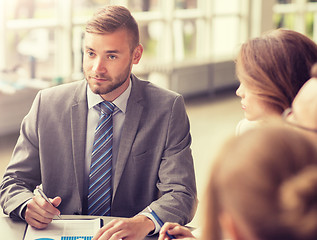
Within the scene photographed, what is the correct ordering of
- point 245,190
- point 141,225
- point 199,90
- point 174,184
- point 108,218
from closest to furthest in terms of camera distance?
point 245,190 < point 141,225 < point 108,218 < point 174,184 < point 199,90

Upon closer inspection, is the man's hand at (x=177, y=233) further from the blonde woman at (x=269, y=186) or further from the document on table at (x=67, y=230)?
the blonde woman at (x=269, y=186)

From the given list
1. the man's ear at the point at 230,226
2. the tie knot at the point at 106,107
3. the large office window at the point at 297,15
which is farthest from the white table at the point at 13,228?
the large office window at the point at 297,15

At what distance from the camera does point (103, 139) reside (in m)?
1.94

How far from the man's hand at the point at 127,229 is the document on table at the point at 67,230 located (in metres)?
0.08

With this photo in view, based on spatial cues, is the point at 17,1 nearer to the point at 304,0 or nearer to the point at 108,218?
the point at 108,218

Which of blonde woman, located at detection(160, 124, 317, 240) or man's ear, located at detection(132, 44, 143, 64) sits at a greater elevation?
blonde woman, located at detection(160, 124, 317, 240)

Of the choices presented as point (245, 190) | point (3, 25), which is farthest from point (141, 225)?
point (3, 25)

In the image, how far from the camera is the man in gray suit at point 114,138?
75.5 inches

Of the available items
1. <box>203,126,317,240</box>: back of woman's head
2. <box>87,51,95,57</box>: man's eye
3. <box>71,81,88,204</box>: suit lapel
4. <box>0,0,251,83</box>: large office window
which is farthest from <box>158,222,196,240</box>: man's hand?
<box>0,0,251,83</box>: large office window

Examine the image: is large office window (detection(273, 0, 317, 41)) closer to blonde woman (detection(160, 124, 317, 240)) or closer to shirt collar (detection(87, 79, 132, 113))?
shirt collar (detection(87, 79, 132, 113))

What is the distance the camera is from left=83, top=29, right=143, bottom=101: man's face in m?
1.92

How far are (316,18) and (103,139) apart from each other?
9161 millimetres

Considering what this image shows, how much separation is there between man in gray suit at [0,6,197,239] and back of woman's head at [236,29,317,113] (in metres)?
0.45

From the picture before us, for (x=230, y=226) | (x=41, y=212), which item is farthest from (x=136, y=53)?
(x=230, y=226)
